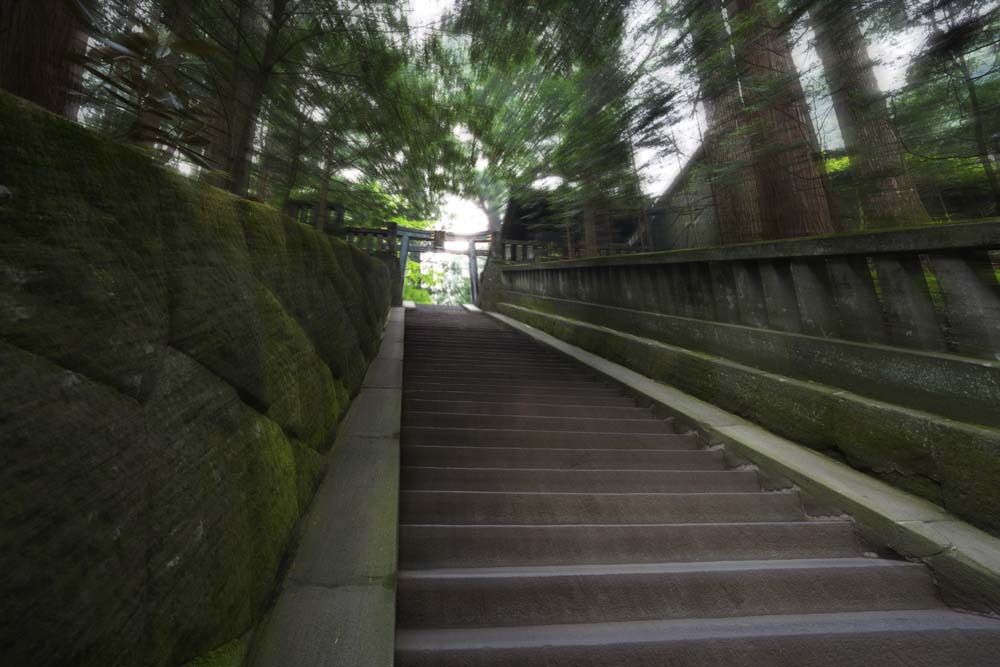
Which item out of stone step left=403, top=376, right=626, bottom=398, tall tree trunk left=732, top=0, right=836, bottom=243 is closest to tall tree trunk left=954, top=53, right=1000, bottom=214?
tall tree trunk left=732, top=0, right=836, bottom=243

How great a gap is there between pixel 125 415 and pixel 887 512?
2990 millimetres

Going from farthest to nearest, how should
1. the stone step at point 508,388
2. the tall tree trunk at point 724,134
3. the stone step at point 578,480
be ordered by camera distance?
the stone step at point 508,388 → the tall tree trunk at point 724,134 → the stone step at point 578,480

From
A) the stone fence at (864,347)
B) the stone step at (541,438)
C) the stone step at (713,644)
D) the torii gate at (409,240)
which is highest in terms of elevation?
the torii gate at (409,240)

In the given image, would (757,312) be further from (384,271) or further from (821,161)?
(384,271)

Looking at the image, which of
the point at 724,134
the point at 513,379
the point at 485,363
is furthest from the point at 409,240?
the point at 724,134

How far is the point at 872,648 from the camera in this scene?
4.64ft

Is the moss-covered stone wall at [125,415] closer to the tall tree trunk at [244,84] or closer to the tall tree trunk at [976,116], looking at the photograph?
the tall tree trunk at [244,84]

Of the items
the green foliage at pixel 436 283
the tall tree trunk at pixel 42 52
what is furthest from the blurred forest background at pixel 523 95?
the green foliage at pixel 436 283

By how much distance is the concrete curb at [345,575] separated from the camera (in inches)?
47.1

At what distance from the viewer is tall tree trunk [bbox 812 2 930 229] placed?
8.61ft

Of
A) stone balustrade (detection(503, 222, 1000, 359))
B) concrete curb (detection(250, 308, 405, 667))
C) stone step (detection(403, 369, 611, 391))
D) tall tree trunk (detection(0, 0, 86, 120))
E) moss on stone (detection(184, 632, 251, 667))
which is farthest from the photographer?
stone step (detection(403, 369, 611, 391))

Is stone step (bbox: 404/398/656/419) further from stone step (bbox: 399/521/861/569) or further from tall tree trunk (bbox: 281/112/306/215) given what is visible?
tall tree trunk (bbox: 281/112/306/215)

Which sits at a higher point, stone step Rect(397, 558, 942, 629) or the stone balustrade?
the stone balustrade

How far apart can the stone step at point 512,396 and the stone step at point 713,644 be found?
2.42 metres
